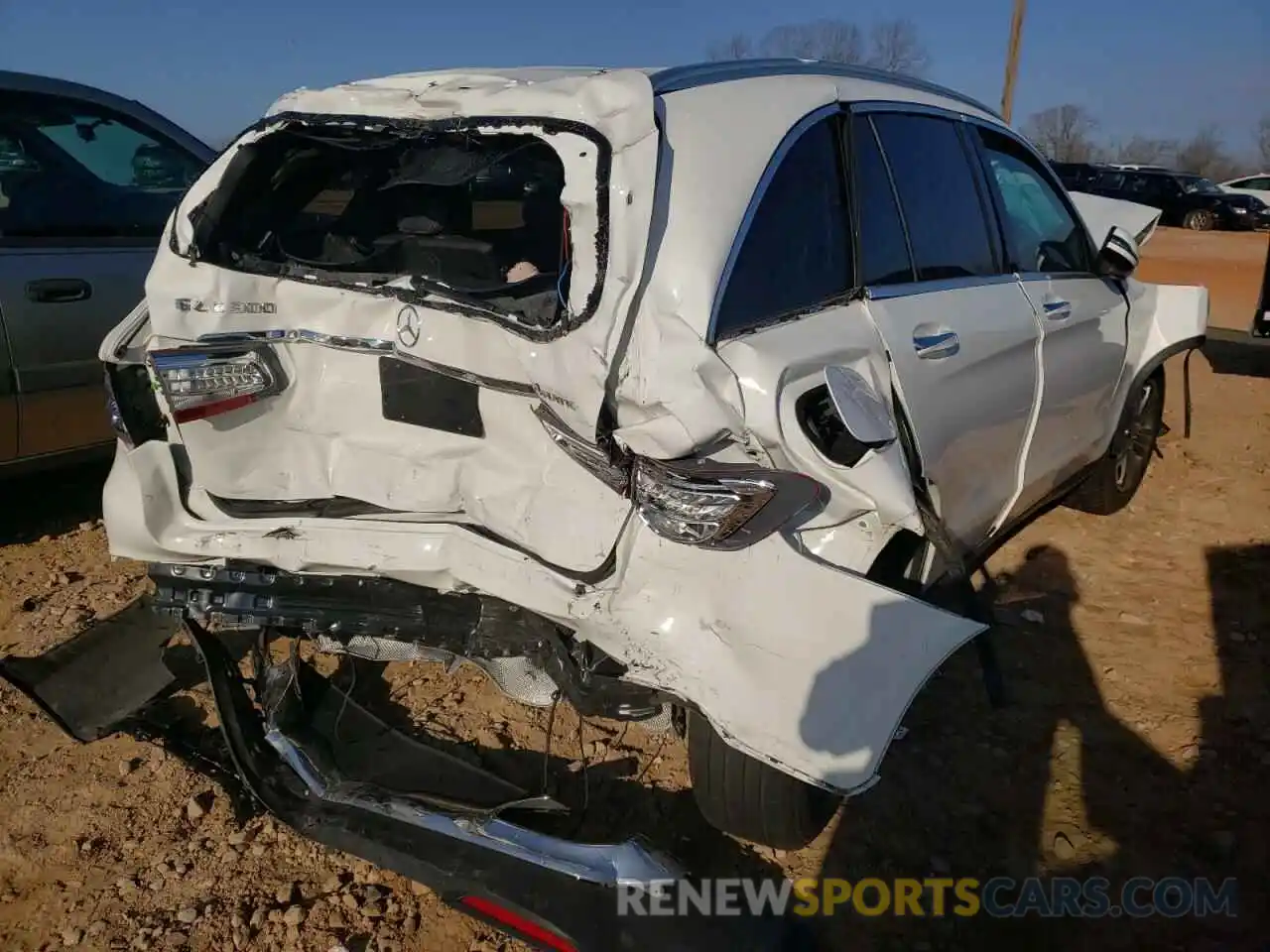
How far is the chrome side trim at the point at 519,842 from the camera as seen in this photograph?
2186 mm

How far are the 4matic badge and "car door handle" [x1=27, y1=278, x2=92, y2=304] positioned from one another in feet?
6.34

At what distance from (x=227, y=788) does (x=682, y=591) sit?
159cm

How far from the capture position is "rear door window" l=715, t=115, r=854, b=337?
2223 millimetres

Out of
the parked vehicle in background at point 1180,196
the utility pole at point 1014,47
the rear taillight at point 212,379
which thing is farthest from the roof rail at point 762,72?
the parked vehicle in background at point 1180,196

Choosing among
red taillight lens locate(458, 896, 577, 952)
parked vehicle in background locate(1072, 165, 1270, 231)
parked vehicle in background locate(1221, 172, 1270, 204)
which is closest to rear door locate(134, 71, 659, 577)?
red taillight lens locate(458, 896, 577, 952)

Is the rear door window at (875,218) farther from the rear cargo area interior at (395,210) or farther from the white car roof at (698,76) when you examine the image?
the rear cargo area interior at (395,210)

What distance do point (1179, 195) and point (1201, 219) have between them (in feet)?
2.62

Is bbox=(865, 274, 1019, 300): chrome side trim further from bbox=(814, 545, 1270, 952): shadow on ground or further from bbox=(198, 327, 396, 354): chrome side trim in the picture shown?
bbox=(814, 545, 1270, 952): shadow on ground

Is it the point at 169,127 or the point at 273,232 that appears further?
the point at 169,127

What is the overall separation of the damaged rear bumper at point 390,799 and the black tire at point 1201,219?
85.9 ft

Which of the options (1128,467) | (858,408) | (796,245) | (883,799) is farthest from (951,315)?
(1128,467)

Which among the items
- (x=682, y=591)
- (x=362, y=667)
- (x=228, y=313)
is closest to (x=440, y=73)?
(x=228, y=313)

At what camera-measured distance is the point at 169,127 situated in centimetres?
470

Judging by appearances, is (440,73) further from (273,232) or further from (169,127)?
(169,127)
